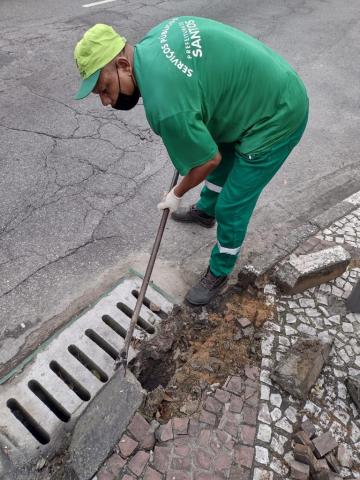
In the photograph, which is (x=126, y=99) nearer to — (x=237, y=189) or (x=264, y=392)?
(x=237, y=189)

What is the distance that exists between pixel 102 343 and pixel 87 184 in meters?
1.74

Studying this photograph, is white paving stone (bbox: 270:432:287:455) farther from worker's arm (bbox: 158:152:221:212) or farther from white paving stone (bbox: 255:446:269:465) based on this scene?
worker's arm (bbox: 158:152:221:212)

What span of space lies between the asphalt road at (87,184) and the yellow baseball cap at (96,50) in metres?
1.62

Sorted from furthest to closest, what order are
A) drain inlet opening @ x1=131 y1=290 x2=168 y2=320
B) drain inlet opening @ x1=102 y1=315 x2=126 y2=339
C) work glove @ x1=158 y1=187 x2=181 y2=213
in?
drain inlet opening @ x1=131 y1=290 x2=168 y2=320 < drain inlet opening @ x1=102 y1=315 x2=126 y2=339 < work glove @ x1=158 y1=187 x2=181 y2=213

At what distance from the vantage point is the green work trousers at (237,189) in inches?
102

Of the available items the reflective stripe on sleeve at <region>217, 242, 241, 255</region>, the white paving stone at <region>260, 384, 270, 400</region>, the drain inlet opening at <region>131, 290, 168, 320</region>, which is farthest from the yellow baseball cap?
the white paving stone at <region>260, 384, 270, 400</region>

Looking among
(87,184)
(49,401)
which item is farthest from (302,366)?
(87,184)

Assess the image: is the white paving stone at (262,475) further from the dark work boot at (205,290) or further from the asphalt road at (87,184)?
the asphalt road at (87,184)

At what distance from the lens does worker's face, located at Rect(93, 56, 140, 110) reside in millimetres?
2105

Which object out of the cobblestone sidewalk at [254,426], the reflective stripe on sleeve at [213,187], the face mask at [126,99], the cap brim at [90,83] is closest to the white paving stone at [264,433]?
the cobblestone sidewalk at [254,426]

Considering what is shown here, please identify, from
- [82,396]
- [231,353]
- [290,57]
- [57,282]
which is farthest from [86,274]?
[290,57]

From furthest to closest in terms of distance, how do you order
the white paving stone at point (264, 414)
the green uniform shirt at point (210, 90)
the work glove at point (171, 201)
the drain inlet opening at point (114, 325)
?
1. the drain inlet opening at point (114, 325)
2. the work glove at point (171, 201)
3. the white paving stone at point (264, 414)
4. the green uniform shirt at point (210, 90)

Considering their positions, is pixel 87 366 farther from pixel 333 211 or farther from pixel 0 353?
pixel 333 211

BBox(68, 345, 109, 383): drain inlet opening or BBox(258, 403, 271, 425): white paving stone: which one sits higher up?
BBox(258, 403, 271, 425): white paving stone
